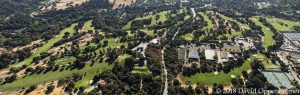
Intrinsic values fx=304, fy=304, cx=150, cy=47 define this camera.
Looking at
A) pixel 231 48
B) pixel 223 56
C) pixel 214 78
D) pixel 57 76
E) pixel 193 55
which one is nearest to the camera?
pixel 214 78

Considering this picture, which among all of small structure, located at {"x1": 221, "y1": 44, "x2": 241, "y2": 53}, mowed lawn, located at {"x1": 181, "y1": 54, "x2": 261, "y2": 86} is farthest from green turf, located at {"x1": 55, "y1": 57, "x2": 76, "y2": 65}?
small structure, located at {"x1": 221, "y1": 44, "x2": 241, "y2": 53}

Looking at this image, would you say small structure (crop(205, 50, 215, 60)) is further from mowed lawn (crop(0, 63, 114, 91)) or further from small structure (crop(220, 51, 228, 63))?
mowed lawn (crop(0, 63, 114, 91))

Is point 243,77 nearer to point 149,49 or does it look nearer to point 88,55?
point 149,49

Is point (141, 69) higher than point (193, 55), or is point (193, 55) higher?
point (193, 55)

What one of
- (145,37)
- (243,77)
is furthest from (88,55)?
(243,77)

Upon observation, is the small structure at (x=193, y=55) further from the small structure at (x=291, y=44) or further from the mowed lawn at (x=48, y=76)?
the small structure at (x=291, y=44)

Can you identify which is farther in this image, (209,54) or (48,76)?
(209,54)

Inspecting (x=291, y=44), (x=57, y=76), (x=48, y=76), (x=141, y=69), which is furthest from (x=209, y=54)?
(x=48, y=76)

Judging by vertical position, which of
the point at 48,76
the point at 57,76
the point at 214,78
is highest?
the point at 48,76

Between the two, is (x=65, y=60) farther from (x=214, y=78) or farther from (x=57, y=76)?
(x=214, y=78)

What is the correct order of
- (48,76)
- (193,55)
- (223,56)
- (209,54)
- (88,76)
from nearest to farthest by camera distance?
(88,76) → (48,76) → (223,56) → (193,55) → (209,54)

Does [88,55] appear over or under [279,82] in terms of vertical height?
over
